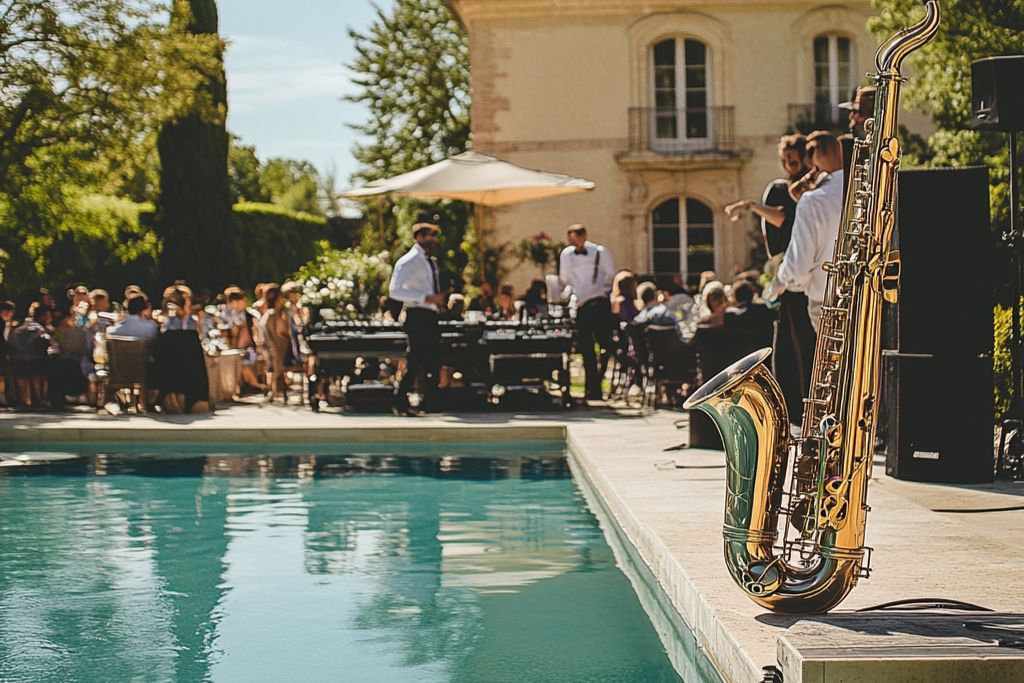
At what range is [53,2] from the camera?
1872cm

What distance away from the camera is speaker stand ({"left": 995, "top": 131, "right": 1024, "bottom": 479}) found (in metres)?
7.80

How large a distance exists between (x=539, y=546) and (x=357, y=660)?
2.42 meters

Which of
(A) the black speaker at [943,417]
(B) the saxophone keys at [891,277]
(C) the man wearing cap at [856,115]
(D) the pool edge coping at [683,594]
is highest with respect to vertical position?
(C) the man wearing cap at [856,115]

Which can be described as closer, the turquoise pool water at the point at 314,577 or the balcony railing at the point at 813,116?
the turquoise pool water at the point at 314,577

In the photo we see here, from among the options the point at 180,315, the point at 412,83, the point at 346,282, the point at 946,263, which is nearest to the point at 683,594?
the point at 946,263

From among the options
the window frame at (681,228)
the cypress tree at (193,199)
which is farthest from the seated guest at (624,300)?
the cypress tree at (193,199)

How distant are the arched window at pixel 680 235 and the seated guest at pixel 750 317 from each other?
570 inches

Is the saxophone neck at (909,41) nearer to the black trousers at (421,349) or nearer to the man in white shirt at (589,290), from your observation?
the black trousers at (421,349)

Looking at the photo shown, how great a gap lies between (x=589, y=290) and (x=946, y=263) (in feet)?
21.8

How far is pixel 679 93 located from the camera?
87.8 ft

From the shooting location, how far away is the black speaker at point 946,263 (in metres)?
7.40

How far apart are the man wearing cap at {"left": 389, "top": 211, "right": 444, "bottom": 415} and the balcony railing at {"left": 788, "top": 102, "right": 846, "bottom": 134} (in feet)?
48.0

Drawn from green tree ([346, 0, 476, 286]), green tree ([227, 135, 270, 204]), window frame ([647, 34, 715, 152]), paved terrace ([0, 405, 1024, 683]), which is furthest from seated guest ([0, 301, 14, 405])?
green tree ([227, 135, 270, 204])

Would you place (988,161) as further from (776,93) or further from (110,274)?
(110,274)
